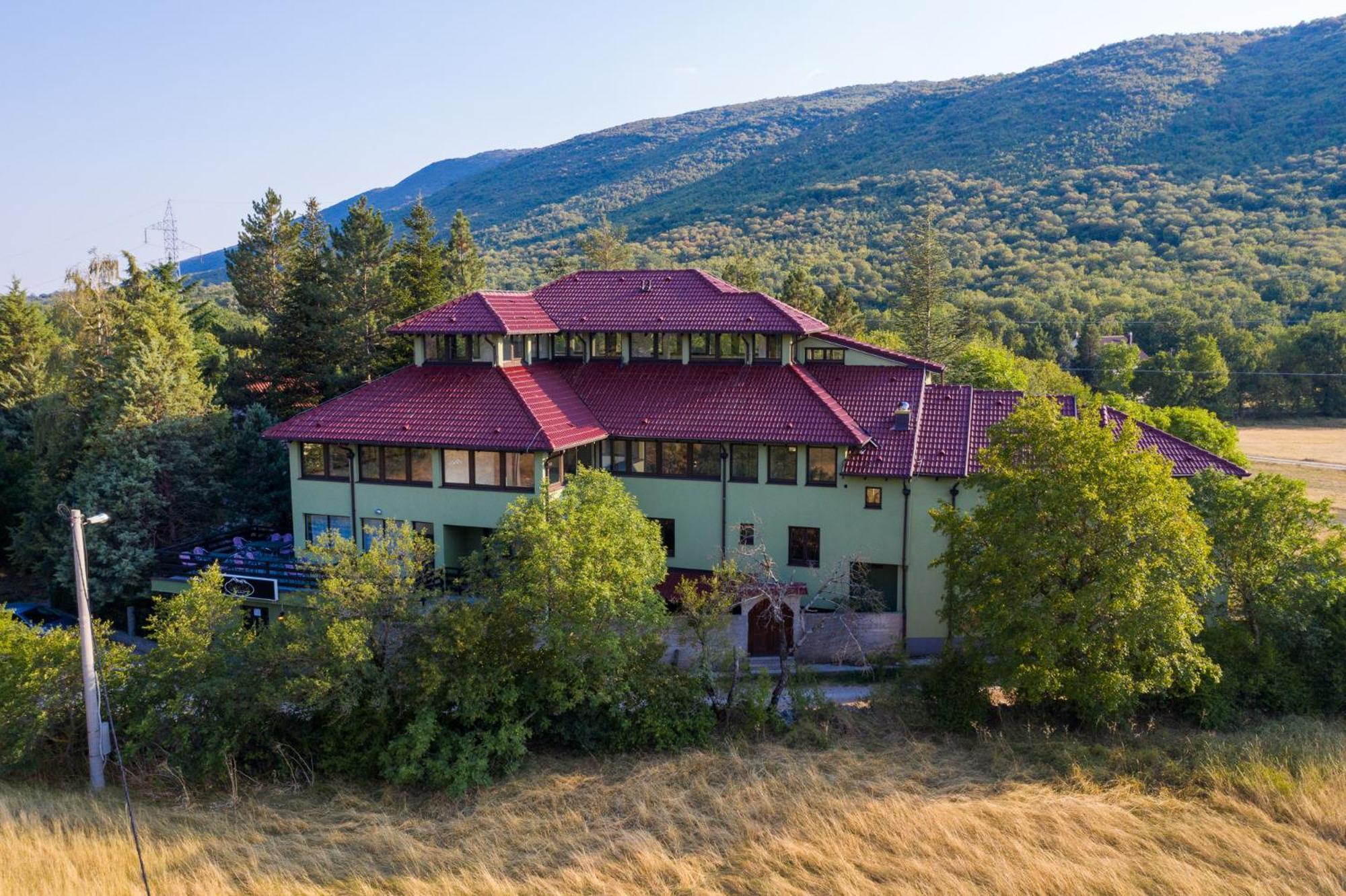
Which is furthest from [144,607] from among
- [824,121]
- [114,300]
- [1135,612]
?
[824,121]

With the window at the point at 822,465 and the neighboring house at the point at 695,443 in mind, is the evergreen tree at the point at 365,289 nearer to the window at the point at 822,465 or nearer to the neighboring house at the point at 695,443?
the neighboring house at the point at 695,443

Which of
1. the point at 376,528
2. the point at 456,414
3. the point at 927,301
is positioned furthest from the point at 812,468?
the point at 927,301

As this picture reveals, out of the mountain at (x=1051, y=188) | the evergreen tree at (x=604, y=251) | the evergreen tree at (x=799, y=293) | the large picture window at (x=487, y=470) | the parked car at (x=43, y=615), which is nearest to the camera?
the large picture window at (x=487, y=470)

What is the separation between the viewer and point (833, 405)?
2758cm

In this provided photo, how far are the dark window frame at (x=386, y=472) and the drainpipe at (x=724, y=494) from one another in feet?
28.6

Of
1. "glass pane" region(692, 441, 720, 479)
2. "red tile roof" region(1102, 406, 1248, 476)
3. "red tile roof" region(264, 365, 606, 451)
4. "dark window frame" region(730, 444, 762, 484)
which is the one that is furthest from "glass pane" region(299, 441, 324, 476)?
"red tile roof" region(1102, 406, 1248, 476)

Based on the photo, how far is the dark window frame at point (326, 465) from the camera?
91.4 ft

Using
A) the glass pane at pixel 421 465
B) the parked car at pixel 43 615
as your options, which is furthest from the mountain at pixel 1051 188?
the parked car at pixel 43 615

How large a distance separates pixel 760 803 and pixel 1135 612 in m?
8.71

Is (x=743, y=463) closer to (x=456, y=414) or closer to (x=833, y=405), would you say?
(x=833, y=405)

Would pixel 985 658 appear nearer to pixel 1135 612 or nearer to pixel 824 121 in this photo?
pixel 1135 612

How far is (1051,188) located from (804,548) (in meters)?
86.4

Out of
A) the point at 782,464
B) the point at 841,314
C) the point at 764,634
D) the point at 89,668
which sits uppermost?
the point at 841,314

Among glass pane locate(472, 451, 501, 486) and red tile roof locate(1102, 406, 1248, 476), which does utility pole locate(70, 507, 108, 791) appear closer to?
glass pane locate(472, 451, 501, 486)
